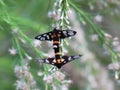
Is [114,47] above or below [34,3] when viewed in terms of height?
below

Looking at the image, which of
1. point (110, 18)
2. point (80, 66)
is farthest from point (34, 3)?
point (110, 18)

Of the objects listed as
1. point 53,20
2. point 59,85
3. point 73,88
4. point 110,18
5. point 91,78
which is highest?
point 110,18

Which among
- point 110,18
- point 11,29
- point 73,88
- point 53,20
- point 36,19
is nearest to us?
point 53,20

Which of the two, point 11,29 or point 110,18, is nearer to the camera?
point 11,29

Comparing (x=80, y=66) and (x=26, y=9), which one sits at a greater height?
(x=26, y=9)

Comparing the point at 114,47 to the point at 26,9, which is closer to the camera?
the point at 114,47

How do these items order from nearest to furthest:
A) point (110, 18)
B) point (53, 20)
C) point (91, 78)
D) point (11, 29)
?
point (53, 20), point (11, 29), point (91, 78), point (110, 18)

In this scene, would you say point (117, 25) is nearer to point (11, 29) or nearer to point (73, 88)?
point (73, 88)

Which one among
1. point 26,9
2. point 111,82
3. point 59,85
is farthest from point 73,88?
point 59,85

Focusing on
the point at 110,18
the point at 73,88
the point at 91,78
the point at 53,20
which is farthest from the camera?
the point at 110,18

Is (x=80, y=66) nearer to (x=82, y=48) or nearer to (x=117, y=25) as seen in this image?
(x=82, y=48)
